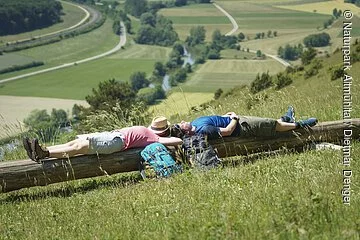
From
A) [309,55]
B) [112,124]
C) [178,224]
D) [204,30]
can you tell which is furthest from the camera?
[204,30]

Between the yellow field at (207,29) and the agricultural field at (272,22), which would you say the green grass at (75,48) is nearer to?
the yellow field at (207,29)

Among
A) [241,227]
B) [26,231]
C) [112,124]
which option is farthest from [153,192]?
[112,124]

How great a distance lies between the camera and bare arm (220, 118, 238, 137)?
7433mm

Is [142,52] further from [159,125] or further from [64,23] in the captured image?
[159,125]

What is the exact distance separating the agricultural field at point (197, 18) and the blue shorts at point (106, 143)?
438ft

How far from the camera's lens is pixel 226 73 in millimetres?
98312

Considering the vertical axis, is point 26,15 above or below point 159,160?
below

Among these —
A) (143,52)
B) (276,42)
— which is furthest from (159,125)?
A: (143,52)

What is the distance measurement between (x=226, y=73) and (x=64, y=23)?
81.9m

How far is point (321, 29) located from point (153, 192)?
11717 cm

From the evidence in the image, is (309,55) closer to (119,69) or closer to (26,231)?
(26,231)

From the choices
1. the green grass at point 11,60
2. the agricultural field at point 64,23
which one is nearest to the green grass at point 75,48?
the green grass at point 11,60

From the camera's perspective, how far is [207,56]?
4793 inches

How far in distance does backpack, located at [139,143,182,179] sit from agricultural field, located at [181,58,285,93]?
71546mm
